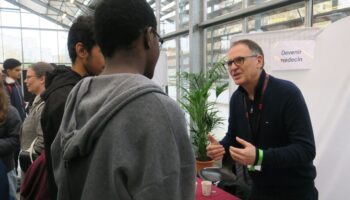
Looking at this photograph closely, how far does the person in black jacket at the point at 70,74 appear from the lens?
1.14m

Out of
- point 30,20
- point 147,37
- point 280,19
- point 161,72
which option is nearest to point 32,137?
point 147,37

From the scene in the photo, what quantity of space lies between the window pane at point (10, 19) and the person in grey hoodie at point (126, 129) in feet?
38.6

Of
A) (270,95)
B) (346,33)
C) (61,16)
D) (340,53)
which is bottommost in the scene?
(270,95)

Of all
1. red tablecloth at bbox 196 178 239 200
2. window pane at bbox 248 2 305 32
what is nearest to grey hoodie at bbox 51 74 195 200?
red tablecloth at bbox 196 178 239 200

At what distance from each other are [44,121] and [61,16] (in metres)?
12.8

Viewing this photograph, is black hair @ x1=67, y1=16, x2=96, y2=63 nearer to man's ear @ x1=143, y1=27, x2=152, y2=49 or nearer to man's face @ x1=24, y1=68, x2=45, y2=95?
man's ear @ x1=143, y1=27, x2=152, y2=49

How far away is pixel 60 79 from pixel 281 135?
1.18m

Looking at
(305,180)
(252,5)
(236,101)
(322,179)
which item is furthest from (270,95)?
(252,5)

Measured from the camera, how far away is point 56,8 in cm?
1263

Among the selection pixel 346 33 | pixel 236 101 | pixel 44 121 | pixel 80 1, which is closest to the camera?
pixel 44 121

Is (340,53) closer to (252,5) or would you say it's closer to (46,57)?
(252,5)

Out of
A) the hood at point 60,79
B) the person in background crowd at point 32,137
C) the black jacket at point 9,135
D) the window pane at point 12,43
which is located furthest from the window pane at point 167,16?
the window pane at point 12,43

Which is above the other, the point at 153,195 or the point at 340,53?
the point at 340,53

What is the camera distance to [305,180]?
1.69 metres
